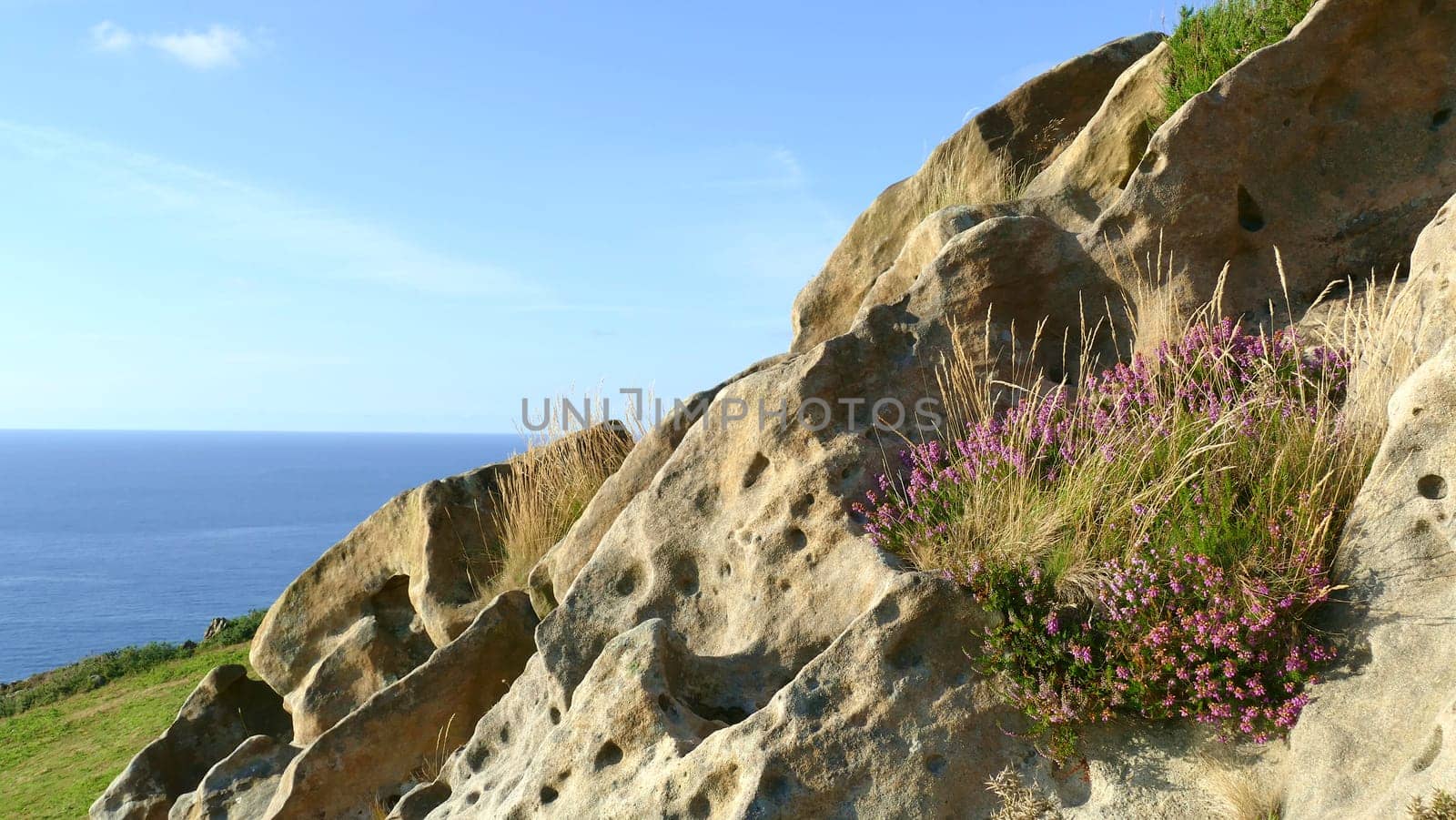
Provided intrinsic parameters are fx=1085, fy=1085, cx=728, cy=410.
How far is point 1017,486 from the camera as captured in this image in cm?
612

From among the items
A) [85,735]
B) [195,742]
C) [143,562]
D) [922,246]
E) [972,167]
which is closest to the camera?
[922,246]

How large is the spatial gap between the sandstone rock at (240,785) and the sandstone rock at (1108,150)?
8847 millimetres

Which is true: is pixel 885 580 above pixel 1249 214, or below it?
below

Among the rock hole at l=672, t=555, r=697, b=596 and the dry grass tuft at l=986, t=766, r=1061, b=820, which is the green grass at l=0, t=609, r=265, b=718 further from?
the dry grass tuft at l=986, t=766, r=1061, b=820

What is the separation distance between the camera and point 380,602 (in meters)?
11.5

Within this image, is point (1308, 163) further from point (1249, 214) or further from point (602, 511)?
point (602, 511)

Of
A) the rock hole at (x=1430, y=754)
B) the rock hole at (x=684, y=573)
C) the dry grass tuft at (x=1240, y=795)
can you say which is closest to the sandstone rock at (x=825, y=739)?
the dry grass tuft at (x=1240, y=795)

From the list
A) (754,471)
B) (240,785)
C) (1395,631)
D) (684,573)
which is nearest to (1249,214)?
(754,471)

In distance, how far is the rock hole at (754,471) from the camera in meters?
7.33

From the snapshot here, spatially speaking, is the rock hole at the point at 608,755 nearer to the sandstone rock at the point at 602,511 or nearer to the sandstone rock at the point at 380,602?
the sandstone rock at the point at 602,511

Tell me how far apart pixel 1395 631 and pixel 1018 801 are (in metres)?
1.84

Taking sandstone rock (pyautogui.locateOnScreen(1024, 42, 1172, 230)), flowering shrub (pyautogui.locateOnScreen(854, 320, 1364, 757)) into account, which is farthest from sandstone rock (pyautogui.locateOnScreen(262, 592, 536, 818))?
sandstone rock (pyautogui.locateOnScreen(1024, 42, 1172, 230))

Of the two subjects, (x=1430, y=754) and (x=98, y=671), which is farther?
(x=98, y=671)

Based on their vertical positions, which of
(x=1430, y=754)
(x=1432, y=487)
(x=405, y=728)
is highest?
(x=1432, y=487)
